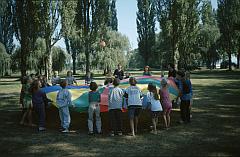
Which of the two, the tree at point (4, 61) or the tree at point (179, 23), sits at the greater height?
the tree at point (179, 23)

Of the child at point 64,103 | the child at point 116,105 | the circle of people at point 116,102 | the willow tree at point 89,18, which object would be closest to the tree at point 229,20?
the willow tree at point 89,18

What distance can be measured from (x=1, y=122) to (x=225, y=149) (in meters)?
6.91

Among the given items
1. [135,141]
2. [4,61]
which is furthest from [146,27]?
[135,141]

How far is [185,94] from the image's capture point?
8453 millimetres

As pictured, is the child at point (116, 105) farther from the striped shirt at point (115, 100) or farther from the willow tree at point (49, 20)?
the willow tree at point (49, 20)

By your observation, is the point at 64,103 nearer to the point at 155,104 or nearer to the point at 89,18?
the point at 155,104

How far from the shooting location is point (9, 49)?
46.6m

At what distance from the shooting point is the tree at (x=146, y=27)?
4675 cm

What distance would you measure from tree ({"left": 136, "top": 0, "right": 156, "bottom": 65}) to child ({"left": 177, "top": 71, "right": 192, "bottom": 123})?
39.4m

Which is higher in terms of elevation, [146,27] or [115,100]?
[146,27]

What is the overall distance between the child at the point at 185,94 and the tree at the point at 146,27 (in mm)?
→ 39447

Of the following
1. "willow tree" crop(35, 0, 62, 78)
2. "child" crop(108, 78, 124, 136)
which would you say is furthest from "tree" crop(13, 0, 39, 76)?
"child" crop(108, 78, 124, 136)

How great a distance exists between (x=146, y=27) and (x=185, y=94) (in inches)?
1566

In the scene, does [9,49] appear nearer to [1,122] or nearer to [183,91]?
[1,122]
